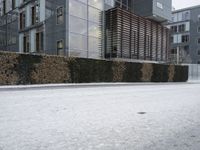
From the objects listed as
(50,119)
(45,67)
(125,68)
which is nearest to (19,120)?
(50,119)

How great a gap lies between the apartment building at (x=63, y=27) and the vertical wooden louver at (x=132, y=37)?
1.31ft

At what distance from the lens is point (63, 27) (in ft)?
71.3

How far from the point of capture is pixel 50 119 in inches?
224

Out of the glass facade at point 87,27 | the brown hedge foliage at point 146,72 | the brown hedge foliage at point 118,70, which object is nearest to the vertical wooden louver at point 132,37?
the glass facade at point 87,27

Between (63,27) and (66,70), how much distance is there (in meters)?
5.55

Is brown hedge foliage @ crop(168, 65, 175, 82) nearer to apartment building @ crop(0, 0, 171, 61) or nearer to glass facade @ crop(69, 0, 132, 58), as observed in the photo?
apartment building @ crop(0, 0, 171, 61)

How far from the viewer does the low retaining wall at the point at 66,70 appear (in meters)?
14.9

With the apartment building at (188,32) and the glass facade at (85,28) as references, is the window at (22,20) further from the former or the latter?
the apartment building at (188,32)

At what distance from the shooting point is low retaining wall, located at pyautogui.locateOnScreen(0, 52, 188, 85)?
1490 centimetres

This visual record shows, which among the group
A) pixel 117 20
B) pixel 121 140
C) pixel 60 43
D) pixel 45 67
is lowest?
pixel 121 140

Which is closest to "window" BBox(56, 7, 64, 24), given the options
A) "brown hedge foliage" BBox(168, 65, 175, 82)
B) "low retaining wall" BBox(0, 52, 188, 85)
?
"low retaining wall" BBox(0, 52, 188, 85)

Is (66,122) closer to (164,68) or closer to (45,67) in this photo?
(45,67)

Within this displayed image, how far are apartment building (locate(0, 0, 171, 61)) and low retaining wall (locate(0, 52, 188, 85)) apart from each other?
2.79m

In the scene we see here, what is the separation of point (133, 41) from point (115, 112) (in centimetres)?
2057
